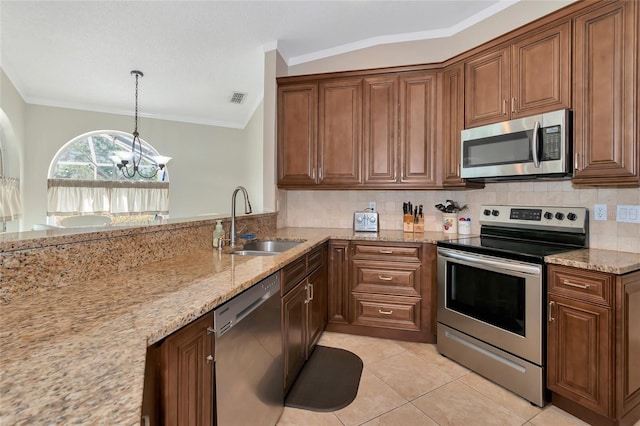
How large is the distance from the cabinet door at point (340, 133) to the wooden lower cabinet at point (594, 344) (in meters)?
1.79

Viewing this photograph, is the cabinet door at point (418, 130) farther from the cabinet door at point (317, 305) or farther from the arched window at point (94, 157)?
the arched window at point (94, 157)

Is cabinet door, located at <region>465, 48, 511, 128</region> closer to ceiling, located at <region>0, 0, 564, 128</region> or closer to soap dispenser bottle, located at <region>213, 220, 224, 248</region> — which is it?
ceiling, located at <region>0, 0, 564, 128</region>

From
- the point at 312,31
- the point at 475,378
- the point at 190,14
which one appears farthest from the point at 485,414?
the point at 190,14

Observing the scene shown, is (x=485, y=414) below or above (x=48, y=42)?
Answer: below

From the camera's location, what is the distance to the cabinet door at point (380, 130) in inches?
113

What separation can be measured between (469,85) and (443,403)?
234 centimetres

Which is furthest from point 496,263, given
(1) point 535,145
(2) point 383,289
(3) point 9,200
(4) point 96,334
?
(3) point 9,200

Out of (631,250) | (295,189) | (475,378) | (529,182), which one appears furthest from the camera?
(295,189)

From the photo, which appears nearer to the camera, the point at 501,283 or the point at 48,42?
the point at 501,283

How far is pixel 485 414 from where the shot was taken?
1.73 metres

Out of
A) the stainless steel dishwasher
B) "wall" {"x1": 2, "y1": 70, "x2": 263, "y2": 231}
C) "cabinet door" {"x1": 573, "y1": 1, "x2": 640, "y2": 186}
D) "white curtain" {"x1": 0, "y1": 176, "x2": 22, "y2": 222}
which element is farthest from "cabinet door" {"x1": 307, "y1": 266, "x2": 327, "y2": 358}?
"white curtain" {"x1": 0, "y1": 176, "x2": 22, "y2": 222}

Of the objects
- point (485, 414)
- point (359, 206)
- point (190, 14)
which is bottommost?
point (485, 414)

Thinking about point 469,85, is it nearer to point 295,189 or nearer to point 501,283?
point 501,283

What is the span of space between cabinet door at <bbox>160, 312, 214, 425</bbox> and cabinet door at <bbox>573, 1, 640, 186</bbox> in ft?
7.46
